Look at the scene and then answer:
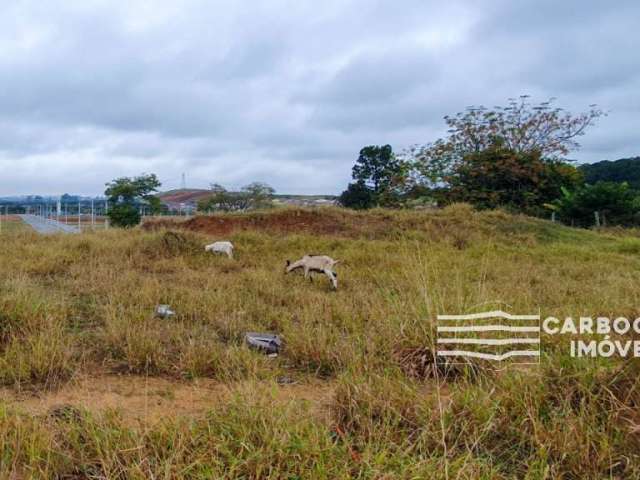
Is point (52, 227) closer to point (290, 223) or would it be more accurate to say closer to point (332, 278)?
point (290, 223)

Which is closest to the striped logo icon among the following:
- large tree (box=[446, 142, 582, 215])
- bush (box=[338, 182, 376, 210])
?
large tree (box=[446, 142, 582, 215])

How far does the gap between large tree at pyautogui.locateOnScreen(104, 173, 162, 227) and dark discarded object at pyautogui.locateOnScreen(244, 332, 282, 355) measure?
19.4 metres

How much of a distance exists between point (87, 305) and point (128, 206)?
1923 centimetres

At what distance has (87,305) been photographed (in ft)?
13.0

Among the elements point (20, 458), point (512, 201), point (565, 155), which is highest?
point (565, 155)

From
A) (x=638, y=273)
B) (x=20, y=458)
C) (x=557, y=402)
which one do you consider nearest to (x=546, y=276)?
(x=638, y=273)

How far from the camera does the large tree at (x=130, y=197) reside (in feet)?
68.0

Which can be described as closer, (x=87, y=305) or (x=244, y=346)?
(x=244, y=346)

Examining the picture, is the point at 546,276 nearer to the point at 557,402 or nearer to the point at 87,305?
the point at 557,402

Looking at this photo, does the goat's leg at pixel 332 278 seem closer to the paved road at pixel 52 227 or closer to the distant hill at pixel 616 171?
the paved road at pixel 52 227

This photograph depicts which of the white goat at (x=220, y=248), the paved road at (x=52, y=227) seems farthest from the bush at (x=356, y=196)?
the white goat at (x=220, y=248)

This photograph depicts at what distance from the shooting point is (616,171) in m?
28.8

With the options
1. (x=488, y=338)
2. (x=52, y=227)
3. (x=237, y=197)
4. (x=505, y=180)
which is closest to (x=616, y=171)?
(x=505, y=180)

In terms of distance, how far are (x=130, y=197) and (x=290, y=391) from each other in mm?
23030
